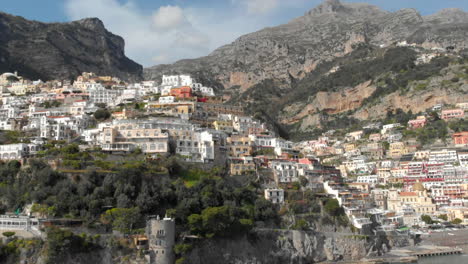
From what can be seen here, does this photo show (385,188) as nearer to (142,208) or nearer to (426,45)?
(142,208)

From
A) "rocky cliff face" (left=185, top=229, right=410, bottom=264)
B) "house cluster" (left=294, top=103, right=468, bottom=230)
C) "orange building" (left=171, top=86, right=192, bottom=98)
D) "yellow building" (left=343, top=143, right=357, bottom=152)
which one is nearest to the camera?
"rocky cliff face" (left=185, top=229, right=410, bottom=264)

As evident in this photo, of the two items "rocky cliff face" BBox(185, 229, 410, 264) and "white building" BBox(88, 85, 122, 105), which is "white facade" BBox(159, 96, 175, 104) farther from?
"rocky cliff face" BBox(185, 229, 410, 264)

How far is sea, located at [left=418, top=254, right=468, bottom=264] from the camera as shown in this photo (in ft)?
207

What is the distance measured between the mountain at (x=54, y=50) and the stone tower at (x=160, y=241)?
112593mm

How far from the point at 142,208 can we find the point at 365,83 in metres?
112

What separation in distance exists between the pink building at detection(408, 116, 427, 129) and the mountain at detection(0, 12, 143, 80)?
3817 inches

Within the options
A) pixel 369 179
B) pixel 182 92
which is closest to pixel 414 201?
pixel 369 179

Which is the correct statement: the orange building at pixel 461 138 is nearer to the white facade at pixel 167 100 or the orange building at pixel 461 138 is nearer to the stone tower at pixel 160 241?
the white facade at pixel 167 100

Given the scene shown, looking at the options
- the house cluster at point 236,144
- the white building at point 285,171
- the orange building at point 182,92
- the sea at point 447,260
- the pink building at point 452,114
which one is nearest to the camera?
the sea at point 447,260

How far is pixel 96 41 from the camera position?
193 metres

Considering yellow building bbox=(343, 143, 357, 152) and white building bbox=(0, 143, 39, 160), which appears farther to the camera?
yellow building bbox=(343, 143, 357, 152)

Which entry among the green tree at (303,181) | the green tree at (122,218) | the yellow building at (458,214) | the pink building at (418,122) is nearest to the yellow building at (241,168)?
the green tree at (303,181)

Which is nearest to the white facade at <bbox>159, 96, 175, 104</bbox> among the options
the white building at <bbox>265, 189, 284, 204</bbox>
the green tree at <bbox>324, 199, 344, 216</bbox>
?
the white building at <bbox>265, 189, 284, 204</bbox>

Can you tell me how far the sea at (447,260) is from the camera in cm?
6305
